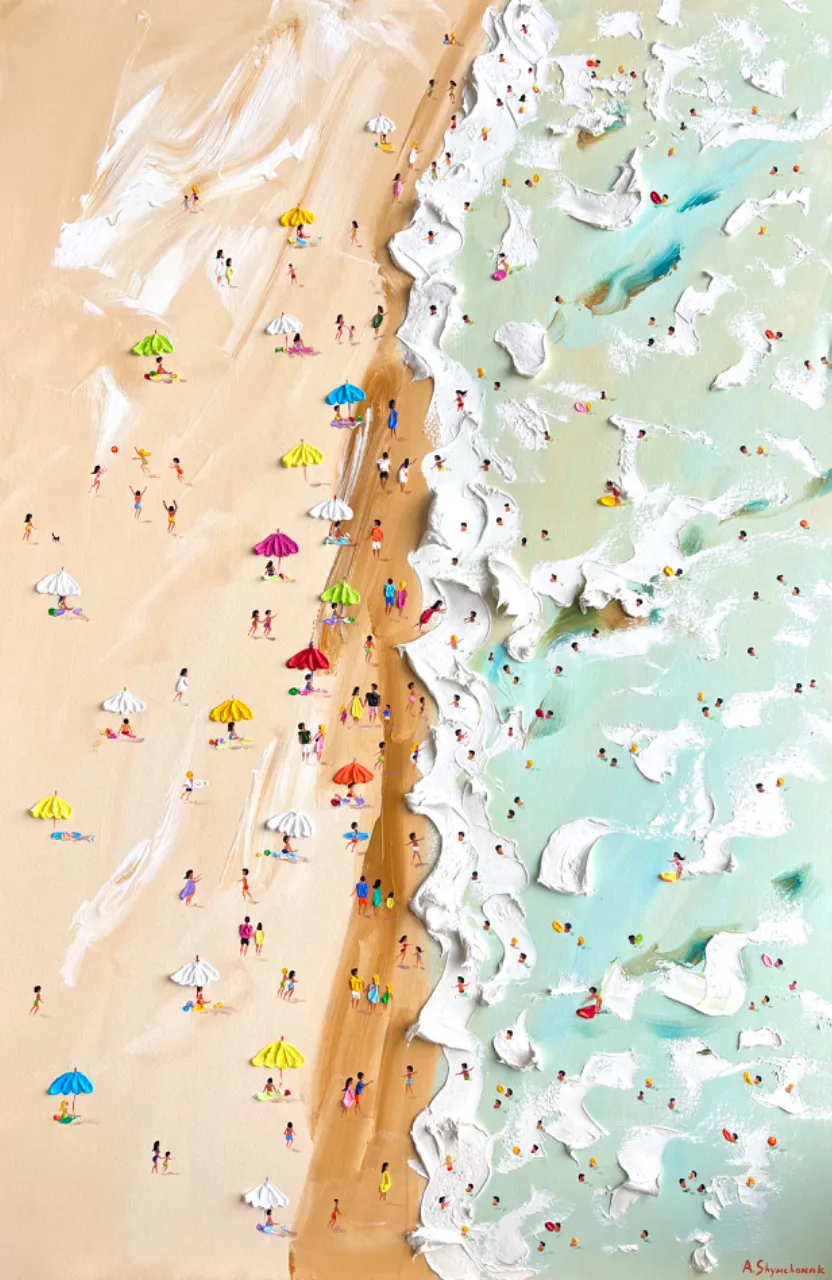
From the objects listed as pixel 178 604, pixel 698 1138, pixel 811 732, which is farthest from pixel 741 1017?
pixel 178 604

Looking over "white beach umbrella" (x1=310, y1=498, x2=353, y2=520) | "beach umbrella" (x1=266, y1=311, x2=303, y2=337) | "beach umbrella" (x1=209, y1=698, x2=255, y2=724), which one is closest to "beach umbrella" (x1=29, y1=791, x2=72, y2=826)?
"beach umbrella" (x1=209, y1=698, x2=255, y2=724)

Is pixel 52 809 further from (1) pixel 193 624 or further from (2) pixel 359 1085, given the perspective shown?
(2) pixel 359 1085

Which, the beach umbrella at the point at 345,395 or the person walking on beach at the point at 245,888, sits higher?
the beach umbrella at the point at 345,395

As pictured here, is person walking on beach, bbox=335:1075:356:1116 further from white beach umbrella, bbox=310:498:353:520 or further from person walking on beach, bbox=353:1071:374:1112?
white beach umbrella, bbox=310:498:353:520

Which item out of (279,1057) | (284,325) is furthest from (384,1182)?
(284,325)

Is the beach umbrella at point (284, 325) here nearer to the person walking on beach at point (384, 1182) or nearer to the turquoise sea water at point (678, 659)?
the turquoise sea water at point (678, 659)

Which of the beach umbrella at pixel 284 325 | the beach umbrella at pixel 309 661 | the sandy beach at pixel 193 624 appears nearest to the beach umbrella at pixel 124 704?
the sandy beach at pixel 193 624
